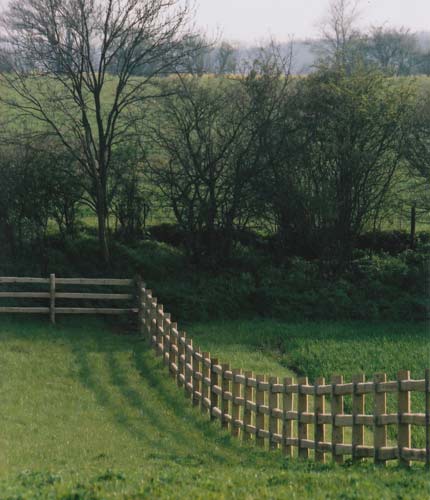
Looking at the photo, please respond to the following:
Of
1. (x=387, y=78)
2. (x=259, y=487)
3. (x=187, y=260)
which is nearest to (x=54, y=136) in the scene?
(x=187, y=260)

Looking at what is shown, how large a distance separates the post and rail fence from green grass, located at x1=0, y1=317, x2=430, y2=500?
0.37m

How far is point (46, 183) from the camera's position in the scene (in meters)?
28.3

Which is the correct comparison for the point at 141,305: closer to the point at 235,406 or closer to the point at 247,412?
the point at 235,406

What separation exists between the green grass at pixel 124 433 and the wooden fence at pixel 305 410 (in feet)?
1.21

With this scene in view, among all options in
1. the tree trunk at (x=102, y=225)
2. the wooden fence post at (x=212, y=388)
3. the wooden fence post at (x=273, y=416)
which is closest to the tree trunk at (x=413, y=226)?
the tree trunk at (x=102, y=225)

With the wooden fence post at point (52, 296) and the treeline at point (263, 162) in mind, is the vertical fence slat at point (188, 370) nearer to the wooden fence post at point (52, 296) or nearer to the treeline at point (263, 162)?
the wooden fence post at point (52, 296)

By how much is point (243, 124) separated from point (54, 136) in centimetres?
625

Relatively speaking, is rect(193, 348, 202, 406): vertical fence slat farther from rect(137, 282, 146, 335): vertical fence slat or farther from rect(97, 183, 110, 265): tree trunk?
rect(97, 183, 110, 265): tree trunk

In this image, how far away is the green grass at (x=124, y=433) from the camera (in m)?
9.13

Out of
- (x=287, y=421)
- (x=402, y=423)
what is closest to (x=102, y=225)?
(x=287, y=421)

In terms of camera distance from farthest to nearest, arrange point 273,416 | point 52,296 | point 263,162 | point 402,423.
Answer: point 263,162 → point 52,296 → point 273,416 → point 402,423

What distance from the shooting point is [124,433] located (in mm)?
13938

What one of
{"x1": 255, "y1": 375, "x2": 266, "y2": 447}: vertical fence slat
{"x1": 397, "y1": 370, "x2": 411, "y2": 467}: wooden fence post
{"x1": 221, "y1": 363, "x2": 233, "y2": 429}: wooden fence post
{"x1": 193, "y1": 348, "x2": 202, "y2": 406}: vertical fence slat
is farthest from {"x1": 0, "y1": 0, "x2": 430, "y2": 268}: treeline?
{"x1": 397, "y1": 370, "x2": 411, "y2": 467}: wooden fence post

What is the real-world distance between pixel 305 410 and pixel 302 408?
0.05 m
